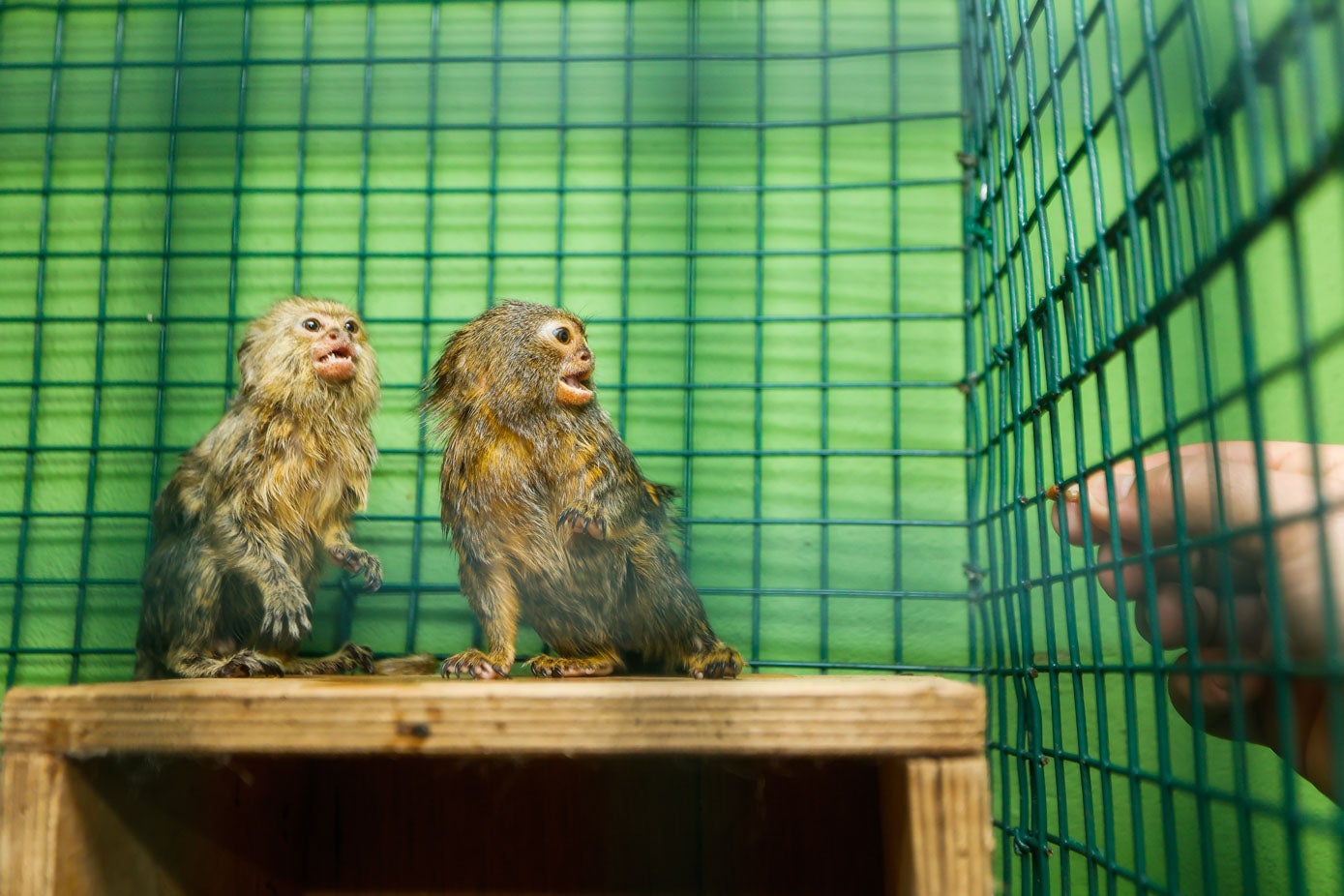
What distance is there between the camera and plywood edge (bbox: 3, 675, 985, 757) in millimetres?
654

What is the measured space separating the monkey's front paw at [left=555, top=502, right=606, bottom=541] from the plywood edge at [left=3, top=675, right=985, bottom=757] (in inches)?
12.7

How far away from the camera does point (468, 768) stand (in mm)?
1009

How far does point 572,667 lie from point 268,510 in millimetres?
434

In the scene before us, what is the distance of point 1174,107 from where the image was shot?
2.15 ft

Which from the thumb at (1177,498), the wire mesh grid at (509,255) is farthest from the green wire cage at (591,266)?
the thumb at (1177,498)

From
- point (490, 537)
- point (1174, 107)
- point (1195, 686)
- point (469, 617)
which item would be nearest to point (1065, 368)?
point (1174, 107)

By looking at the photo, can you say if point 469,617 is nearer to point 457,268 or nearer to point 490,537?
point 490,537

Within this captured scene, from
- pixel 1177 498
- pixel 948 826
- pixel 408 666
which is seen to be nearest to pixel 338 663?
pixel 408 666

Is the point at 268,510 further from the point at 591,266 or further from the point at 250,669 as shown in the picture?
the point at 591,266

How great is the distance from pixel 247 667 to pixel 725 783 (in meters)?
0.56

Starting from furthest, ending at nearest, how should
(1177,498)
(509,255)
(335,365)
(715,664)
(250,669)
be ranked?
(509,255) → (335,365) → (250,669) → (715,664) → (1177,498)

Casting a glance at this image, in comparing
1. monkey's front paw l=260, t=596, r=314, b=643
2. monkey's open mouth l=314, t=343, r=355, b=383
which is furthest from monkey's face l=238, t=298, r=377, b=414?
monkey's front paw l=260, t=596, r=314, b=643

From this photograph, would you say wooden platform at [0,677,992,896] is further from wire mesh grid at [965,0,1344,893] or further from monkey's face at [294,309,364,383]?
monkey's face at [294,309,364,383]

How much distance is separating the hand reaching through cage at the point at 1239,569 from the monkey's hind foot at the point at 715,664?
0.35m
